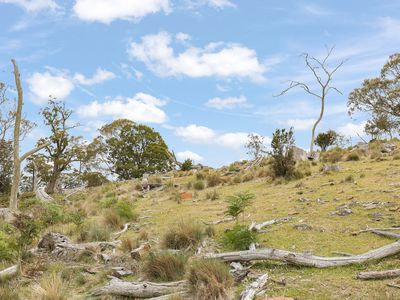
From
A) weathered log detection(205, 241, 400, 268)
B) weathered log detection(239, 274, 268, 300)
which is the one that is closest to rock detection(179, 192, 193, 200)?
weathered log detection(205, 241, 400, 268)

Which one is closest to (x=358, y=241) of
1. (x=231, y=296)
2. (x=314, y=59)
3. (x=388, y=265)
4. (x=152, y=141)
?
(x=388, y=265)

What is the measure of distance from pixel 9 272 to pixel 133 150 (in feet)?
114

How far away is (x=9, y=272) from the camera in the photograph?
25.1 feet

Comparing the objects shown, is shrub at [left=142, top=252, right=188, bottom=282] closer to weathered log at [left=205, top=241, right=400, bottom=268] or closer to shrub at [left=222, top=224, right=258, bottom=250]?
shrub at [left=222, top=224, right=258, bottom=250]

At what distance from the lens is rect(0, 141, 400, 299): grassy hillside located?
6125 mm

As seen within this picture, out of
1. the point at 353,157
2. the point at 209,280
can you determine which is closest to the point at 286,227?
the point at 209,280

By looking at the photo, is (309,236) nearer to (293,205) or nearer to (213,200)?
(293,205)

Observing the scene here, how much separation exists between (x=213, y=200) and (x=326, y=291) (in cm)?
982

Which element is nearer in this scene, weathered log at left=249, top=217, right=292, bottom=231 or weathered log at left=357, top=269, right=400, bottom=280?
weathered log at left=357, top=269, right=400, bottom=280

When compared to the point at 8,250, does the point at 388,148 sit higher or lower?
higher

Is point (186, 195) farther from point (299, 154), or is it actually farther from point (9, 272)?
point (9, 272)

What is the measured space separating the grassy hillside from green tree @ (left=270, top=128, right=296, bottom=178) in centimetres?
69

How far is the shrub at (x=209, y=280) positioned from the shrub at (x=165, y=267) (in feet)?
2.10

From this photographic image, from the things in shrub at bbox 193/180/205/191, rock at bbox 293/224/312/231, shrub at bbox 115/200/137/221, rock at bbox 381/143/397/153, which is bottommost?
rock at bbox 293/224/312/231
